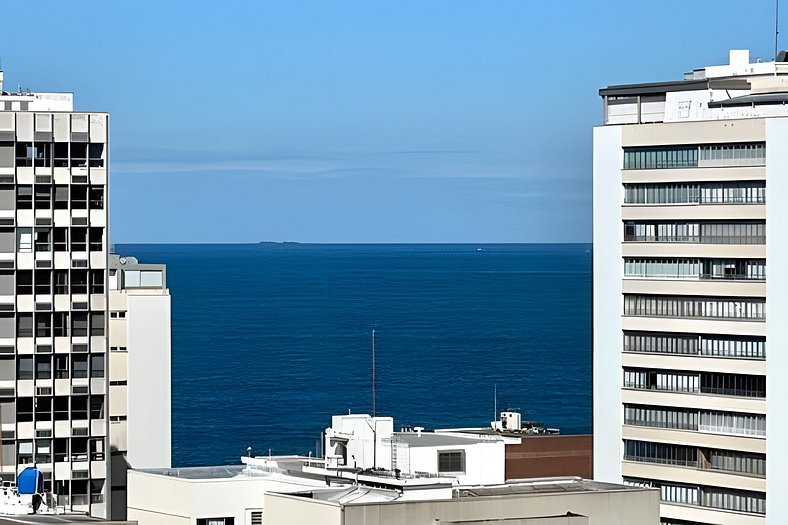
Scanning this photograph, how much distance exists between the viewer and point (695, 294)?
7812 centimetres

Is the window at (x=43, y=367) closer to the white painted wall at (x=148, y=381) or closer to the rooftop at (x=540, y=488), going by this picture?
the white painted wall at (x=148, y=381)

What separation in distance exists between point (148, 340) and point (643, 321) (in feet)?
66.7

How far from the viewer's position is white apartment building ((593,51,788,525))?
2992 inches

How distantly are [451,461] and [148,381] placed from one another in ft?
46.4

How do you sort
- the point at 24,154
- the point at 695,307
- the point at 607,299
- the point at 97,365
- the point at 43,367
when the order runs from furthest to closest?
the point at 607,299
the point at 695,307
the point at 97,365
the point at 24,154
the point at 43,367

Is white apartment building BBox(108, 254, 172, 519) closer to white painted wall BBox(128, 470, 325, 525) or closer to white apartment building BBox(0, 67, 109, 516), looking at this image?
white apartment building BBox(0, 67, 109, 516)

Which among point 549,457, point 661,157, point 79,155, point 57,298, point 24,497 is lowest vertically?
point 549,457

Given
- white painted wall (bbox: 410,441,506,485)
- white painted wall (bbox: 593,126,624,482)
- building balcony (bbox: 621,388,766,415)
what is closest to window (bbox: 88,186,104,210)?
white painted wall (bbox: 410,441,506,485)

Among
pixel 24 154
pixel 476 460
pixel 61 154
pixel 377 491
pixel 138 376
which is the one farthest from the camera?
pixel 138 376

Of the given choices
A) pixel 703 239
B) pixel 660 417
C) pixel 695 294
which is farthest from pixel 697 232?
pixel 660 417

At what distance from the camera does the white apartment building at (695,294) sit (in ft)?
249

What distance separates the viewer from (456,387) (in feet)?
631

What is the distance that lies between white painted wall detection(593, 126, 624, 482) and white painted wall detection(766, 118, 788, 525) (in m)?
6.70

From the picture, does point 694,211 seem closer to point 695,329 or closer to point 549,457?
point 695,329
